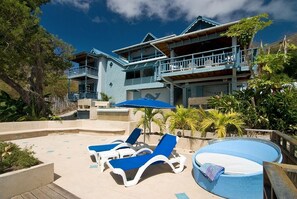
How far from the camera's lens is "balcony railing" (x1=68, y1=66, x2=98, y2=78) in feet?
88.5

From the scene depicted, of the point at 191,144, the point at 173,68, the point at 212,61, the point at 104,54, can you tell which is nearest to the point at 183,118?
the point at 191,144

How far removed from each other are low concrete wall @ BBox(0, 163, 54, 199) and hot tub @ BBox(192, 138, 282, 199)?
3.62 m

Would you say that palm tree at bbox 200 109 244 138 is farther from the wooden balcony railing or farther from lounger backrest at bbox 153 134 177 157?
the wooden balcony railing

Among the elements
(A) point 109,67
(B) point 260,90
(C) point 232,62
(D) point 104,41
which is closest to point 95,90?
(A) point 109,67

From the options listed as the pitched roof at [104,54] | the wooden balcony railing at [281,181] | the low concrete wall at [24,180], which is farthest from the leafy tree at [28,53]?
the wooden balcony railing at [281,181]

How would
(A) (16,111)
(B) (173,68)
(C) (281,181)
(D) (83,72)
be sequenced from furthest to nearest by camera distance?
1. (D) (83,72)
2. (B) (173,68)
3. (A) (16,111)
4. (C) (281,181)

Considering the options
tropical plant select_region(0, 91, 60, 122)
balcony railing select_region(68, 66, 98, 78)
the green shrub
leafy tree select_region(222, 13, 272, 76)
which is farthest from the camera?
balcony railing select_region(68, 66, 98, 78)

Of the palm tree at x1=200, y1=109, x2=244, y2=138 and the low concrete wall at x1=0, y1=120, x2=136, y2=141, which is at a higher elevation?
the palm tree at x1=200, y1=109, x2=244, y2=138

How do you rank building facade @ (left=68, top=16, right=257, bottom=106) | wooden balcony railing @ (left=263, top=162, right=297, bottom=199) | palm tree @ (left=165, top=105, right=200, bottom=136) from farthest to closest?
1. building facade @ (left=68, top=16, right=257, bottom=106)
2. palm tree @ (left=165, top=105, right=200, bottom=136)
3. wooden balcony railing @ (left=263, top=162, right=297, bottom=199)

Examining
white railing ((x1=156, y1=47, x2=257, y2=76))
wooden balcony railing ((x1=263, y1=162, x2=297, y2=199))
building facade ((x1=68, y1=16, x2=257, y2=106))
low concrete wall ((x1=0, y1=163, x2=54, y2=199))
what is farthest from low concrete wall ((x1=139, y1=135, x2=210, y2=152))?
white railing ((x1=156, y1=47, x2=257, y2=76))

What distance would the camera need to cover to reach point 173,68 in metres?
15.0

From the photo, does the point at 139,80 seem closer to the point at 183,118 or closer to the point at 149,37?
the point at 149,37

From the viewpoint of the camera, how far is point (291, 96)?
25.8 feet

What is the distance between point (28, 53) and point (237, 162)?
550 inches
